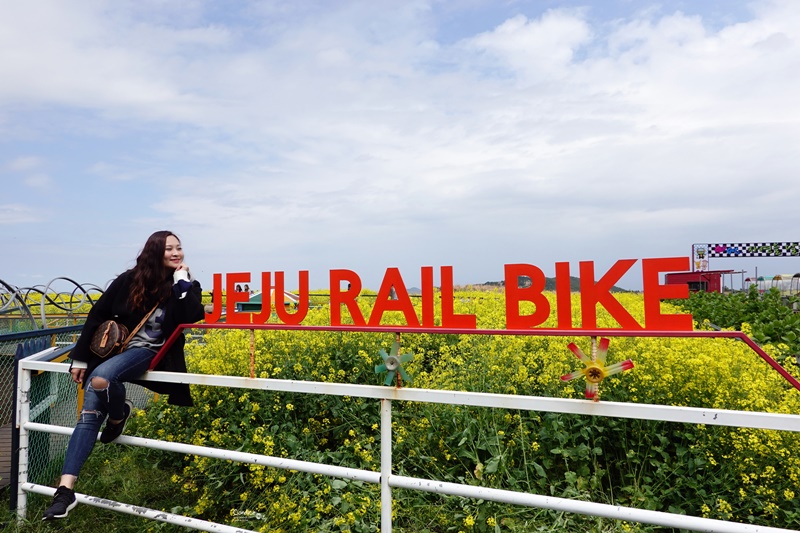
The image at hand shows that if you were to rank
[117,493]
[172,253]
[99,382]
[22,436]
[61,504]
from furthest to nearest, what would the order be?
[117,493] < [22,436] < [172,253] < [99,382] < [61,504]

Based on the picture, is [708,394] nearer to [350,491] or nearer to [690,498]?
[690,498]

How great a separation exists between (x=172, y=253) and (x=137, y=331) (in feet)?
1.78

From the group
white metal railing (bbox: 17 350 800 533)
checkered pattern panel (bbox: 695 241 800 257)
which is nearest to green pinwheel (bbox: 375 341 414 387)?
white metal railing (bbox: 17 350 800 533)

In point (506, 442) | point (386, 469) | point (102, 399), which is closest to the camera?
point (386, 469)

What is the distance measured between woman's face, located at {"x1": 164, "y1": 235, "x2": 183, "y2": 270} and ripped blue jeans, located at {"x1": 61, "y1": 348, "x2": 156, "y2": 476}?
1.88 ft

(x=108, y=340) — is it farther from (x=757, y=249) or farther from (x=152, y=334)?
(x=757, y=249)

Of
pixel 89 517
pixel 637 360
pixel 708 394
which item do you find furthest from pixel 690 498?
pixel 89 517

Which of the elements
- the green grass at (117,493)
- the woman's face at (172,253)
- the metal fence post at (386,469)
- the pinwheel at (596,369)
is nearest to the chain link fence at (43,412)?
the green grass at (117,493)

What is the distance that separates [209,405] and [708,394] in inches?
158

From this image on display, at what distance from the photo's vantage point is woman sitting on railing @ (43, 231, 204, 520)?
3.53 m

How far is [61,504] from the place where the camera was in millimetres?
3334

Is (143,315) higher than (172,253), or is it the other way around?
(172,253)

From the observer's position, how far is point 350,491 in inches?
157

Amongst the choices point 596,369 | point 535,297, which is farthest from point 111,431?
point 596,369
